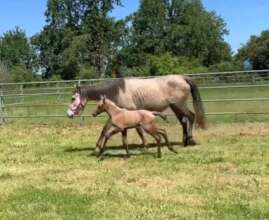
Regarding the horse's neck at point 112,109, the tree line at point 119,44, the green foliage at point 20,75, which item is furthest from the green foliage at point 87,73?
the horse's neck at point 112,109

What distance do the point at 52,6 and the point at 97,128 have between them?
48.0 meters

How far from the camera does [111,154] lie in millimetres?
9820

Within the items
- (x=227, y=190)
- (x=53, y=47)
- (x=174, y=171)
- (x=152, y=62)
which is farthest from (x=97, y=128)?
(x=53, y=47)

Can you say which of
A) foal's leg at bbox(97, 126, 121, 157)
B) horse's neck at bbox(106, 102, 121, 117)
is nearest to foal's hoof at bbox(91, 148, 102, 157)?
foal's leg at bbox(97, 126, 121, 157)

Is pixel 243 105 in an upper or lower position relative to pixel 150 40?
lower

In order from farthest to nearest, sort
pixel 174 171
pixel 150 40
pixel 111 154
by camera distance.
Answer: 1. pixel 150 40
2. pixel 111 154
3. pixel 174 171

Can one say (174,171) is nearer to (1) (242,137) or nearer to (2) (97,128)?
(1) (242,137)

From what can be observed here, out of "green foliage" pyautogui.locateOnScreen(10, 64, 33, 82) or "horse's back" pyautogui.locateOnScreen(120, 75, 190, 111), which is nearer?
"horse's back" pyautogui.locateOnScreen(120, 75, 190, 111)

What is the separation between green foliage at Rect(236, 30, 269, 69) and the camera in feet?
227

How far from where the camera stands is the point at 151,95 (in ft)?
35.2

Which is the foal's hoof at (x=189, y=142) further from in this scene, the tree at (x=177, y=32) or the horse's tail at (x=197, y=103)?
the tree at (x=177, y=32)

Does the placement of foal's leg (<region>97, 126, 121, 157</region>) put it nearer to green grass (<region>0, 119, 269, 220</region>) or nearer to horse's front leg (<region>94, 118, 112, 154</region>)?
green grass (<region>0, 119, 269, 220</region>)

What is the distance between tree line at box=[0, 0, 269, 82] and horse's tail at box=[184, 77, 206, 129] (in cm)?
3742

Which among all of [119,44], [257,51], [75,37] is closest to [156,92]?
[75,37]
